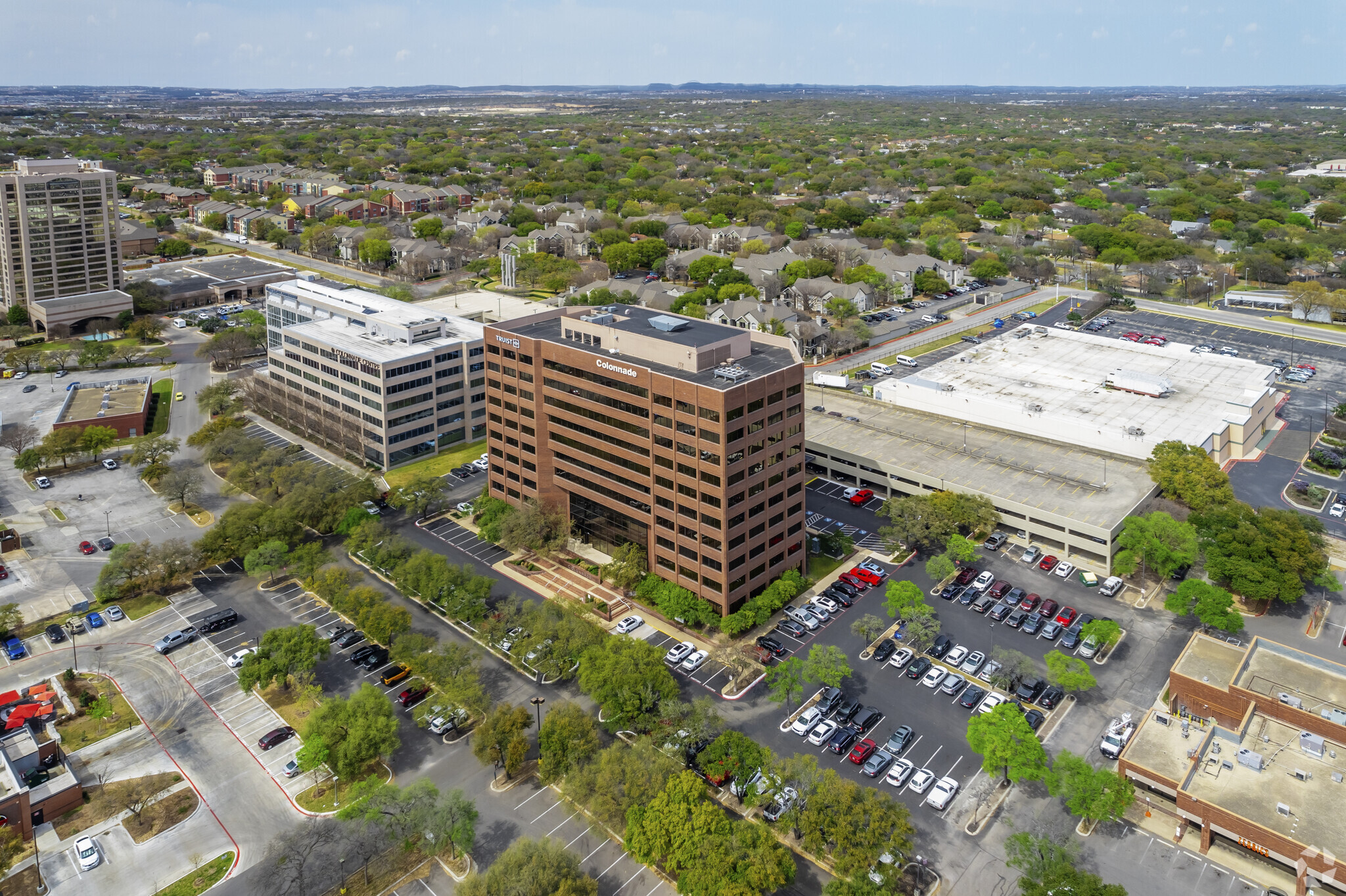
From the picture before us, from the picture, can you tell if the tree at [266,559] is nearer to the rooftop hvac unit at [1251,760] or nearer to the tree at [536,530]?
the tree at [536,530]

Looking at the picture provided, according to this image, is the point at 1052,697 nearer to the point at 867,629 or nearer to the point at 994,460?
the point at 867,629

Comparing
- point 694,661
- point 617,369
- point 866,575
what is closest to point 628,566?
point 694,661

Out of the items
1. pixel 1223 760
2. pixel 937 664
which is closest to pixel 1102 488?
pixel 937 664

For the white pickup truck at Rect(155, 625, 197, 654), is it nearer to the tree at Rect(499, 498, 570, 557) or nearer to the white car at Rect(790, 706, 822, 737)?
the tree at Rect(499, 498, 570, 557)

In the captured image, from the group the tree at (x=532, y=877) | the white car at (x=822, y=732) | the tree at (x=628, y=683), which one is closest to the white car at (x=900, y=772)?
the white car at (x=822, y=732)

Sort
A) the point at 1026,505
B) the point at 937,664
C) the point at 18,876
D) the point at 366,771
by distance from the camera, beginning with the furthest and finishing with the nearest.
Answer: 1. the point at 1026,505
2. the point at 937,664
3. the point at 366,771
4. the point at 18,876

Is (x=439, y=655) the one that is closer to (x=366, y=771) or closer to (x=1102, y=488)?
(x=366, y=771)
